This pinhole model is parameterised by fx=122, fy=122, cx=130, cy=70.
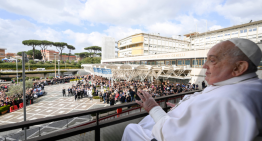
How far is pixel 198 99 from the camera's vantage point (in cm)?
83

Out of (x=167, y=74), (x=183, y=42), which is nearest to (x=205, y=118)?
(x=167, y=74)

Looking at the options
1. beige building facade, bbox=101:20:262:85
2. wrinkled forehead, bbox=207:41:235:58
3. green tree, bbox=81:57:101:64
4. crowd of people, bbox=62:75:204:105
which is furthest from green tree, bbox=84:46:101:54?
wrinkled forehead, bbox=207:41:235:58

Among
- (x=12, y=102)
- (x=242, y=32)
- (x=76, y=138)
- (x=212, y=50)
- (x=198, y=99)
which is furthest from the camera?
(x=242, y=32)

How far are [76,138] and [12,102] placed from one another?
52.7 feet

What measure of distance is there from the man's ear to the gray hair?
0.03 metres

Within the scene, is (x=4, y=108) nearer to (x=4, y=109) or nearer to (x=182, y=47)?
(x=4, y=109)

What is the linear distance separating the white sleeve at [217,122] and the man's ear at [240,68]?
0.33 meters

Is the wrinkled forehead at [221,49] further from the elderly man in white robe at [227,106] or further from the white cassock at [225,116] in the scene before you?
the white cassock at [225,116]

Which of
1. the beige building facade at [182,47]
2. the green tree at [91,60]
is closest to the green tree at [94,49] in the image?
the green tree at [91,60]

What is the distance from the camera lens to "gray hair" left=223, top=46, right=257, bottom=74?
34.9 inches

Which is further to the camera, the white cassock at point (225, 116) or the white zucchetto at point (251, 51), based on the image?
the white zucchetto at point (251, 51)

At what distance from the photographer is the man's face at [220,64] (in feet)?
3.11

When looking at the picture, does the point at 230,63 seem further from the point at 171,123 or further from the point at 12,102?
the point at 12,102

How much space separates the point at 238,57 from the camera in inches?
36.0
